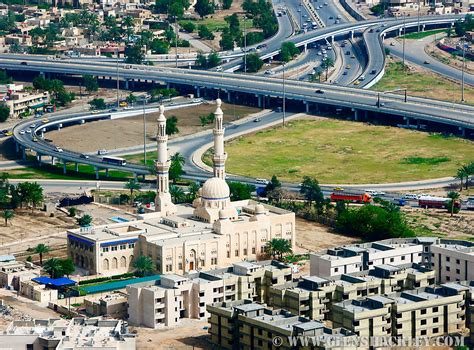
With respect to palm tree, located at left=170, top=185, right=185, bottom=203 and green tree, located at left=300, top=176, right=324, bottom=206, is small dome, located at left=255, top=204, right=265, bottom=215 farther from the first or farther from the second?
palm tree, located at left=170, top=185, right=185, bottom=203

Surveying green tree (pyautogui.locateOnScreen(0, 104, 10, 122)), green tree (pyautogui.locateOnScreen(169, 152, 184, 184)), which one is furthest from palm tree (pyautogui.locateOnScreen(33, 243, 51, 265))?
green tree (pyautogui.locateOnScreen(0, 104, 10, 122))

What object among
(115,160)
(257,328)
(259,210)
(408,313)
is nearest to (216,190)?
(259,210)

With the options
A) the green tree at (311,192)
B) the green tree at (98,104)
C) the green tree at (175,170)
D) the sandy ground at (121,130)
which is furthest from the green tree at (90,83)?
the green tree at (311,192)

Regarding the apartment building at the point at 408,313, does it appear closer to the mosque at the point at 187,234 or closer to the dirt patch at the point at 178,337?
the dirt patch at the point at 178,337

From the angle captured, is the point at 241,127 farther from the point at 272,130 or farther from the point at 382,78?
the point at 382,78

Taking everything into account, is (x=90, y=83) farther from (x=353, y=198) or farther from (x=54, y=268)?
(x=54, y=268)
